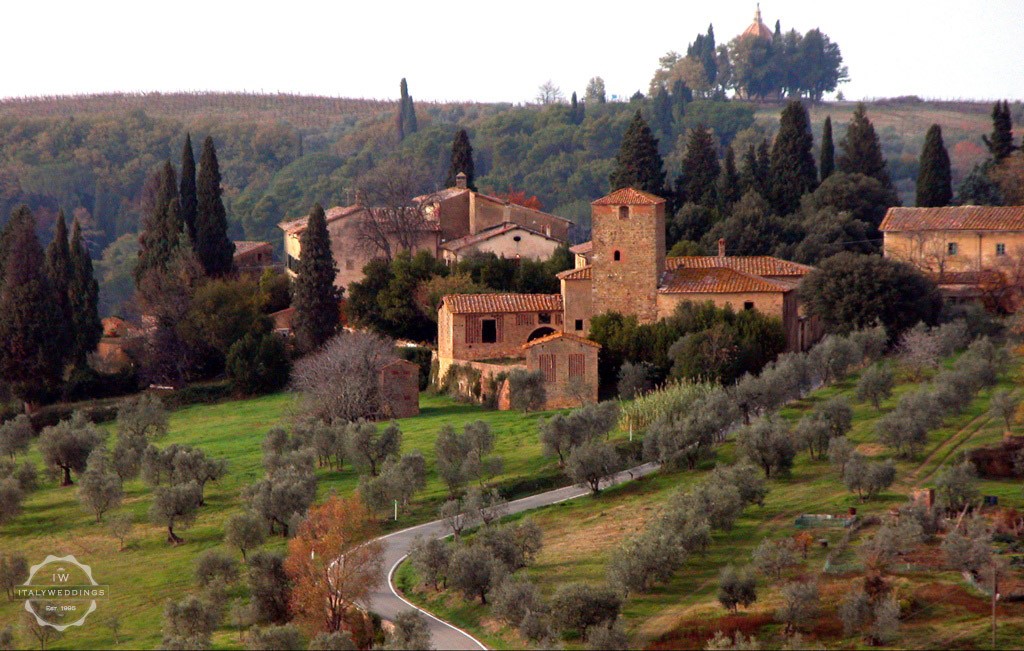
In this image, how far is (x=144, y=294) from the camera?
61531mm

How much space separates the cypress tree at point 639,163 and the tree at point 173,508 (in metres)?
30.9

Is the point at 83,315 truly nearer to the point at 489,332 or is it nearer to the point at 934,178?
the point at 489,332

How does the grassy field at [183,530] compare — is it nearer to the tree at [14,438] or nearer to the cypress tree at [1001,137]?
the tree at [14,438]

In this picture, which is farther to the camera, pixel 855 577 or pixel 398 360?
pixel 398 360

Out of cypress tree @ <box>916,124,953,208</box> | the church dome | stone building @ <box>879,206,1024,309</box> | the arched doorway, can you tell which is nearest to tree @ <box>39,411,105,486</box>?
the arched doorway

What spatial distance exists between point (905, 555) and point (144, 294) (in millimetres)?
37900

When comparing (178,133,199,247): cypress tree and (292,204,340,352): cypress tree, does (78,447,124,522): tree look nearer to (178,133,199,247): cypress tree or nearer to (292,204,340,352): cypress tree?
(292,204,340,352): cypress tree

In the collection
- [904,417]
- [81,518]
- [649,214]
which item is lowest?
[81,518]

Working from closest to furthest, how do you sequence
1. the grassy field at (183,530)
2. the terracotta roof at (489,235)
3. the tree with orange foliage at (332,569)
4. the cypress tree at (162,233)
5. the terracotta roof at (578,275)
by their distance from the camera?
the tree with orange foliage at (332,569) < the grassy field at (183,530) < the terracotta roof at (578,275) < the terracotta roof at (489,235) < the cypress tree at (162,233)

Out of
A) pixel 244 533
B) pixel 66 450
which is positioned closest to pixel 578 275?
pixel 66 450

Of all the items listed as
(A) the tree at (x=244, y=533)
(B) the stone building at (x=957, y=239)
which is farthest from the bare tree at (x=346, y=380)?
(B) the stone building at (x=957, y=239)

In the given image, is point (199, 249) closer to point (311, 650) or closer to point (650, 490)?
point (650, 490)

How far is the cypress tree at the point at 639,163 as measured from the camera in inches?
2522

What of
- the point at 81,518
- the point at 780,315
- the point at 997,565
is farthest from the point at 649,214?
the point at 997,565
